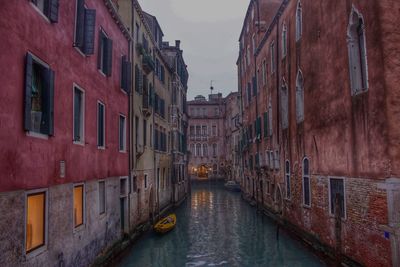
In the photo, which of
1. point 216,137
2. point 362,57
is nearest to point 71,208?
point 362,57

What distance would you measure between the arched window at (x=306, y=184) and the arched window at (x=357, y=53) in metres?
5.10

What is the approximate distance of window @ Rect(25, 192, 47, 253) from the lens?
719 cm

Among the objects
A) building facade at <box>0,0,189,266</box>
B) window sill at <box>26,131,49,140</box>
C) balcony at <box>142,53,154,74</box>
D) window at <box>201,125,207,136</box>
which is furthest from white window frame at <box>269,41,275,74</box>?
window at <box>201,125,207,136</box>

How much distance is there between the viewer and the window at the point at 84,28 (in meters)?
9.62

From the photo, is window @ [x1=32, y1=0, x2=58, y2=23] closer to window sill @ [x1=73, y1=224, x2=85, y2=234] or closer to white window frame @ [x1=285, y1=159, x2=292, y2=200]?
window sill @ [x1=73, y1=224, x2=85, y2=234]

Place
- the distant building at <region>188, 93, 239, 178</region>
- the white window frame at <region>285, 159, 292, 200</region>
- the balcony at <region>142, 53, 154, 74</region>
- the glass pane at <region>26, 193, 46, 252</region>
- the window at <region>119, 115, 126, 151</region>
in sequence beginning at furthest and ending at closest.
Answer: the distant building at <region>188, 93, 239, 178</region>, the balcony at <region>142, 53, 154, 74</region>, the white window frame at <region>285, 159, 292, 200</region>, the window at <region>119, 115, 126, 151</region>, the glass pane at <region>26, 193, 46, 252</region>

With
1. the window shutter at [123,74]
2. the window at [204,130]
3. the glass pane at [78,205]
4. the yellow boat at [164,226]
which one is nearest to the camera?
the glass pane at [78,205]

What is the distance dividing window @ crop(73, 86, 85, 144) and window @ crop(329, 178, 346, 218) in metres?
7.62

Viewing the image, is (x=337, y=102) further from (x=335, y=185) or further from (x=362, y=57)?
(x=335, y=185)

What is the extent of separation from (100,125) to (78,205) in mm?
3021

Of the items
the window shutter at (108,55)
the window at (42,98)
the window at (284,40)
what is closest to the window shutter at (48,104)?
the window at (42,98)

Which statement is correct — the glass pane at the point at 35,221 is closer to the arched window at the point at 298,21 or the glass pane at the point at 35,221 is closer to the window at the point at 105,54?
the window at the point at 105,54

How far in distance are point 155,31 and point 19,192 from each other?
19.5m

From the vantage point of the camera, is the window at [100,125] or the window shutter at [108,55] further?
the window shutter at [108,55]
